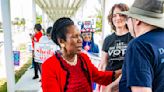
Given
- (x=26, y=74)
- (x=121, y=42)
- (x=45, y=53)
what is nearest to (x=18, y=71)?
(x=26, y=74)

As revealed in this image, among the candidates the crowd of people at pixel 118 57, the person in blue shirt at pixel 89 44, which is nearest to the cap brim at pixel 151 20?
the crowd of people at pixel 118 57

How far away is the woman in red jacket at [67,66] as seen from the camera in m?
1.52

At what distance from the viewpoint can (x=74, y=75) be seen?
5.20 ft

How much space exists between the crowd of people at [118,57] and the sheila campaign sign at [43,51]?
173 cm

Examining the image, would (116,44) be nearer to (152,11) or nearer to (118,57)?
(118,57)

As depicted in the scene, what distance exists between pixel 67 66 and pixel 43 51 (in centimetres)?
259

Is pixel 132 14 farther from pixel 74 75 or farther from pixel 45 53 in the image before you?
pixel 45 53

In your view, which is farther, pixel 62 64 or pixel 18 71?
pixel 18 71

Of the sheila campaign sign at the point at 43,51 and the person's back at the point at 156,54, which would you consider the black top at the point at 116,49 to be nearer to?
the person's back at the point at 156,54

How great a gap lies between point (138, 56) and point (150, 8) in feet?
0.79

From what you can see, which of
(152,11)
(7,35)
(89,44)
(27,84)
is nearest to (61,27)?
(152,11)

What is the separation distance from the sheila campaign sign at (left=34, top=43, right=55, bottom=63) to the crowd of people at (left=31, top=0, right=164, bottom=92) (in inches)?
68.2

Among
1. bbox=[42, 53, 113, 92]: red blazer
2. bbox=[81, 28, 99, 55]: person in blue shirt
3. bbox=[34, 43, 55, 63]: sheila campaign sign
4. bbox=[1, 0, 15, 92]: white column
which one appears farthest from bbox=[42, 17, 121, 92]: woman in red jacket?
bbox=[1, 0, 15, 92]: white column

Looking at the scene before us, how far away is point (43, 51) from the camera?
4.12 meters
